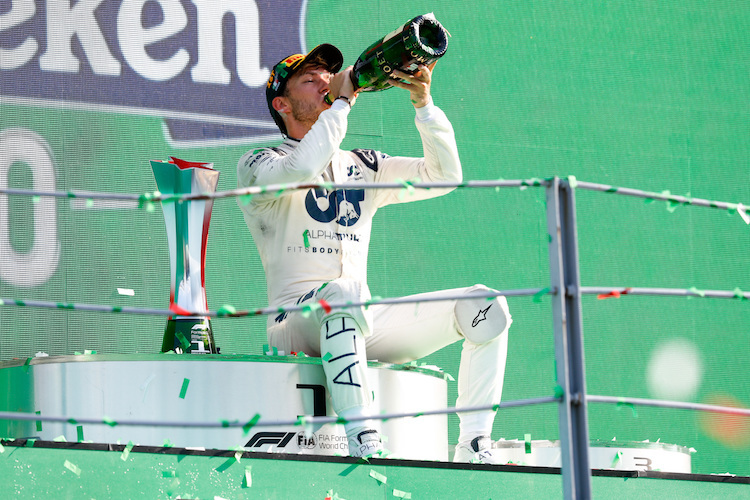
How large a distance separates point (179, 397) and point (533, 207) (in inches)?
87.3

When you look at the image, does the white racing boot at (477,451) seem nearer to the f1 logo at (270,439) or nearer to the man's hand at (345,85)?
the f1 logo at (270,439)

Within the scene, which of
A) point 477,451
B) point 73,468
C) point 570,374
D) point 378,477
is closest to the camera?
point 570,374

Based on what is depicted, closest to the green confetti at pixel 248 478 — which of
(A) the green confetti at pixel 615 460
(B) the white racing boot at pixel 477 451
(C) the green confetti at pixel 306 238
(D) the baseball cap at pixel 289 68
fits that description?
(B) the white racing boot at pixel 477 451

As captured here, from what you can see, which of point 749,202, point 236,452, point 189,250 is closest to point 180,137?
point 189,250

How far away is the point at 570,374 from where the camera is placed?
153 cm

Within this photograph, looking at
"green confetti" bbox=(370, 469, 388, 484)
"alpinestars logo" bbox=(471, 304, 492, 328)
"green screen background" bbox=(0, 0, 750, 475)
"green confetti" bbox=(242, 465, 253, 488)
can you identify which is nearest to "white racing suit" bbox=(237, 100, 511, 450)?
"alpinestars logo" bbox=(471, 304, 492, 328)

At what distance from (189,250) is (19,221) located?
1.09 metres

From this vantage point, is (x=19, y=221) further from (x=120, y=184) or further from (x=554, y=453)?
(x=554, y=453)

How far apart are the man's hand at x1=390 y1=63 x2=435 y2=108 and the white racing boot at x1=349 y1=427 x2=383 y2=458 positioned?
847 millimetres

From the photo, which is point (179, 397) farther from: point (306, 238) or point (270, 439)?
point (306, 238)

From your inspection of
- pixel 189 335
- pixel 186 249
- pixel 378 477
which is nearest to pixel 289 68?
pixel 186 249

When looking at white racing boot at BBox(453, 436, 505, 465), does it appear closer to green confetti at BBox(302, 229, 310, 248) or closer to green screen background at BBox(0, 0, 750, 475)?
green confetti at BBox(302, 229, 310, 248)

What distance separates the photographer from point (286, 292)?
103 inches

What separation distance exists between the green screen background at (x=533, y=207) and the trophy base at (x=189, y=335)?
3.41 ft
